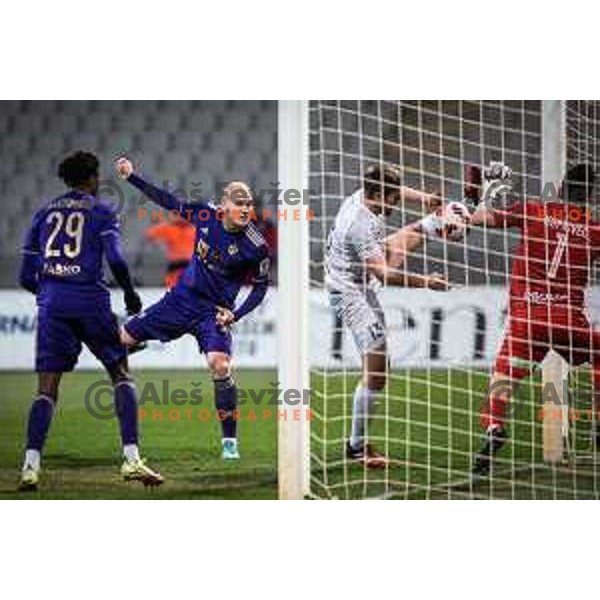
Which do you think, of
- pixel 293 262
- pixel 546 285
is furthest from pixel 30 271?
pixel 546 285

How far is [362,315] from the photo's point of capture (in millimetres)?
6043

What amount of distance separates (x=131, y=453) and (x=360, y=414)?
2.98ft

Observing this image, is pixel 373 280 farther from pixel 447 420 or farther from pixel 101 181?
pixel 101 181

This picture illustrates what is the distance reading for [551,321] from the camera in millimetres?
6156

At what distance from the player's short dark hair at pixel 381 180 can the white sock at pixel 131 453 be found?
1.34 meters

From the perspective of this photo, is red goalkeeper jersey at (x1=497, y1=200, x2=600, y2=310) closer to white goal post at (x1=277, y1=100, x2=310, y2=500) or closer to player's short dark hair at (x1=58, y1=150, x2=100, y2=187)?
white goal post at (x1=277, y1=100, x2=310, y2=500)

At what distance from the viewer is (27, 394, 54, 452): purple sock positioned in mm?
6051

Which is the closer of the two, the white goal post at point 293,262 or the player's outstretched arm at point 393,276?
the white goal post at point 293,262

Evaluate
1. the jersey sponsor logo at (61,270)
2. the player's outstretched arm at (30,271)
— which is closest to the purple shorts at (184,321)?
the jersey sponsor logo at (61,270)

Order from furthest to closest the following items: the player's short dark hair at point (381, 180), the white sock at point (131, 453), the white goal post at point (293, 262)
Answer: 1. the white sock at point (131, 453)
2. the player's short dark hair at point (381, 180)
3. the white goal post at point (293, 262)

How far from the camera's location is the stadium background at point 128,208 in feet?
19.7

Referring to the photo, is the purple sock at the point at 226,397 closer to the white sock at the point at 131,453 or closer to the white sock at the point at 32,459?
the white sock at the point at 131,453

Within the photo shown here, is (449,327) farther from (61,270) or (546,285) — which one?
(61,270)
